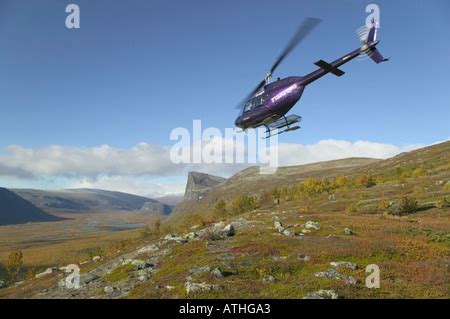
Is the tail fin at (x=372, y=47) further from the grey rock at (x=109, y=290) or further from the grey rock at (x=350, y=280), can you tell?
the grey rock at (x=109, y=290)

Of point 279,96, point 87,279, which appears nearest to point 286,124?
point 279,96

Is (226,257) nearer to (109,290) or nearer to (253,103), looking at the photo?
(109,290)

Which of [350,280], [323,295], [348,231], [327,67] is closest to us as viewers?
[323,295]

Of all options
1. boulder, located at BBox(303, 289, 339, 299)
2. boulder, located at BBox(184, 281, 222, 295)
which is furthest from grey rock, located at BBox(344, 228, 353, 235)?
boulder, located at BBox(184, 281, 222, 295)

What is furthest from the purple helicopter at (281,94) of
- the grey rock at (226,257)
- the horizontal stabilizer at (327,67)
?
the grey rock at (226,257)

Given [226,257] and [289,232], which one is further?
[289,232]
